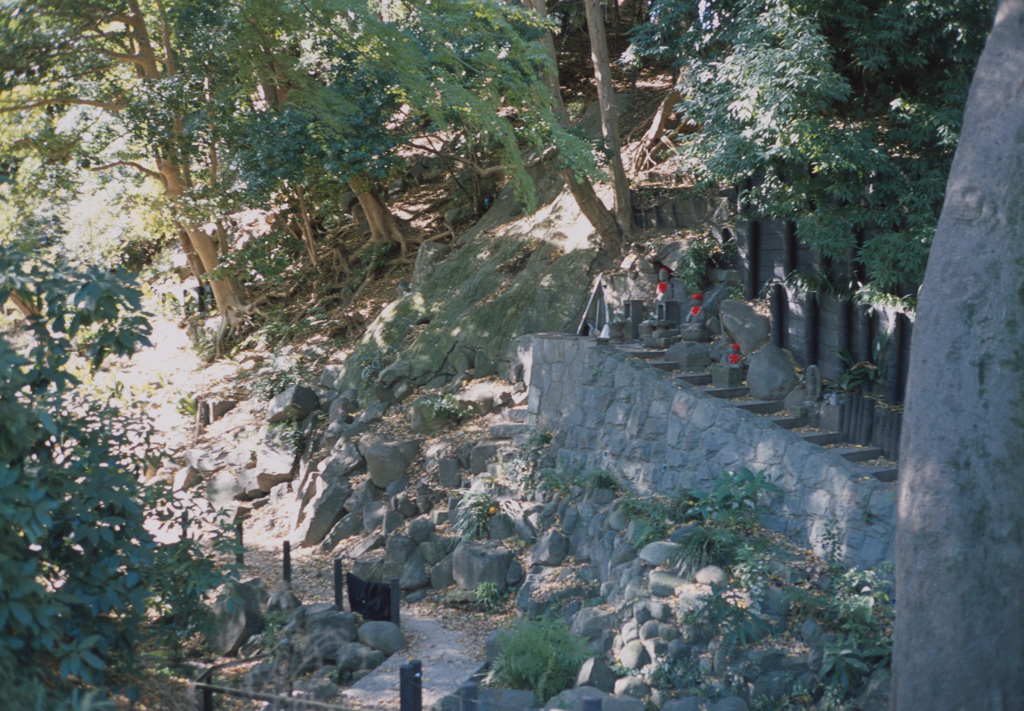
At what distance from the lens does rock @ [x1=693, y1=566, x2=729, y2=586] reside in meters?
6.44

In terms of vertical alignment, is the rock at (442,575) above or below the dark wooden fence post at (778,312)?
below

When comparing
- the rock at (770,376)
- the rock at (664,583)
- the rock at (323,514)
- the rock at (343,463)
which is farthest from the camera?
the rock at (343,463)

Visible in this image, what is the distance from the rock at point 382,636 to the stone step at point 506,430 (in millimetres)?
3587

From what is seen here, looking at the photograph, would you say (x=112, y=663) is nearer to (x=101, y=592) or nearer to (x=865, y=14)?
(x=101, y=592)

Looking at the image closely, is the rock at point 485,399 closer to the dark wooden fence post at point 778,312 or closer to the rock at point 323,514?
the rock at point 323,514

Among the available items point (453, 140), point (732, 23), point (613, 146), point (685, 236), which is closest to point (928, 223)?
point (732, 23)

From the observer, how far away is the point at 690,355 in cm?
938

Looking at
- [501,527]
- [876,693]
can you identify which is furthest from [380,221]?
[876,693]

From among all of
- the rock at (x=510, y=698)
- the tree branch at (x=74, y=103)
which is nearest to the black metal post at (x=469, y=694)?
the rock at (x=510, y=698)

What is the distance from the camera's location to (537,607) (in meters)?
7.93

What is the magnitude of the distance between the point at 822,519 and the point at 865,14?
4.92 meters

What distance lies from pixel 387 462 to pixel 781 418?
5.46 metres

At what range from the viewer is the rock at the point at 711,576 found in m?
6.44

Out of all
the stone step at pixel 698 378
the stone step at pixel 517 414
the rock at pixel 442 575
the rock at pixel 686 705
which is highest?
the stone step at pixel 698 378
